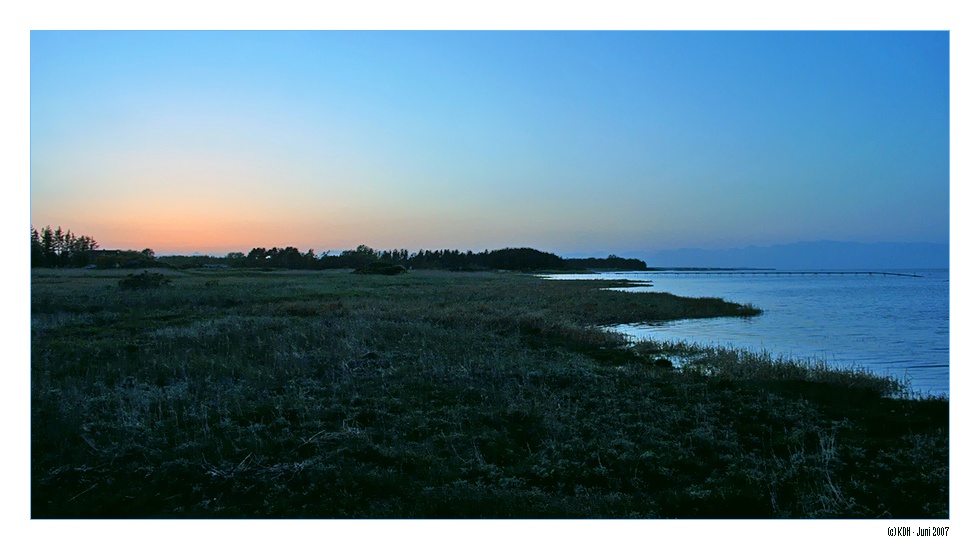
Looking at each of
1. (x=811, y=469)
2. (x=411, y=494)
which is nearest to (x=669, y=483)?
(x=811, y=469)

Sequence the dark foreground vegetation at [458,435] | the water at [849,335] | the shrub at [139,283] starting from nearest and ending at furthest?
the dark foreground vegetation at [458,435], the water at [849,335], the shrub at [139,283]

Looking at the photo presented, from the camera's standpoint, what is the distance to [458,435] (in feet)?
35.5

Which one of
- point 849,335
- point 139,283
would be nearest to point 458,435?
point 849,335

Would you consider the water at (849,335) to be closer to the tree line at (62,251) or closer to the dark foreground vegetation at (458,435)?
the dark foreground vegetation at (458,435)

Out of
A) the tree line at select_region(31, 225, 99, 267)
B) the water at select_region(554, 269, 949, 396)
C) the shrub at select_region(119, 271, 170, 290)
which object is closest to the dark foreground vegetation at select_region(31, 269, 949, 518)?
the water at select_region(554, 269, 949, 396)

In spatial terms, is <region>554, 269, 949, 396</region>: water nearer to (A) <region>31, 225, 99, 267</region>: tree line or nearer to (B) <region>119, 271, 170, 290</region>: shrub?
(B) <region>119, 271, 170, 290</region>: shrub

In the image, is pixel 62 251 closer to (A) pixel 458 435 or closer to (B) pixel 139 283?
(B) pixel 139 283

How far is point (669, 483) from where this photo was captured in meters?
8.88

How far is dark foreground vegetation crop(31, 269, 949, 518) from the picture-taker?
322 inches

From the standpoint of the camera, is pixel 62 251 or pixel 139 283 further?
pixel 62 251

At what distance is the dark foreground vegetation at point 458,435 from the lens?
818cm

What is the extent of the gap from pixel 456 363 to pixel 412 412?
5.37 m

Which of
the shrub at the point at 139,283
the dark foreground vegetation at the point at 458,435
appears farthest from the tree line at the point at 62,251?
the dark foreground vegetation at the point at 458,435
